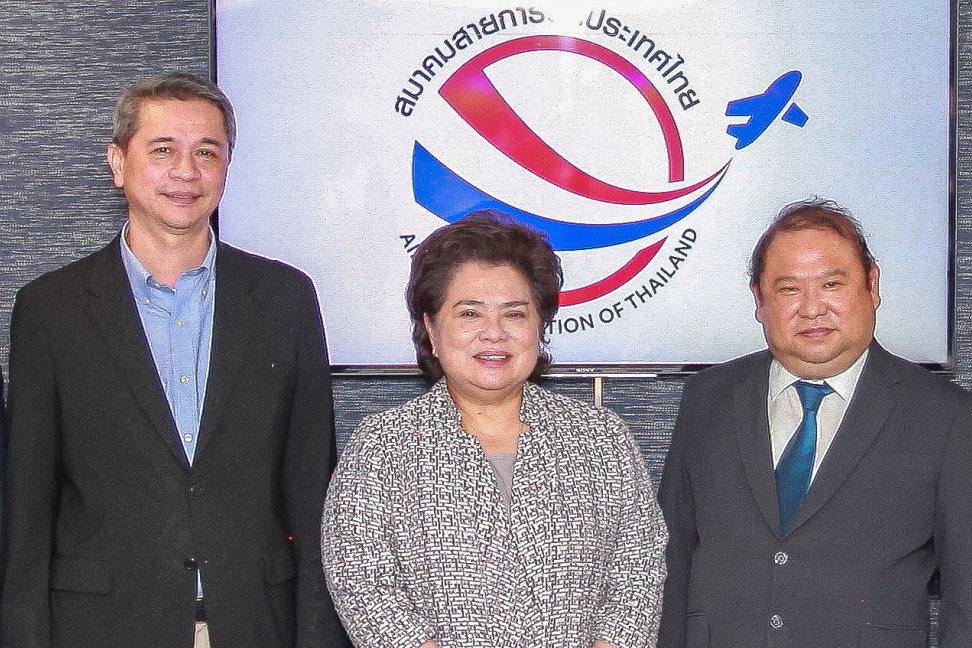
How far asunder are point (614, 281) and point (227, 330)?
1115 millimetres

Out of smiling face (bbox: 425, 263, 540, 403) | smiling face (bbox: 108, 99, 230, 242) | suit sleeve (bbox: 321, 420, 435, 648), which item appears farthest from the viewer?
smiling face (bbox: 108, 99, 230, 242)

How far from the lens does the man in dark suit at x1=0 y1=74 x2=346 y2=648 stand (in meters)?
2.20

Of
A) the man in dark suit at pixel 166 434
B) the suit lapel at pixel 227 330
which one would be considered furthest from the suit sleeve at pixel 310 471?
the suit lapel at pixel 227 330

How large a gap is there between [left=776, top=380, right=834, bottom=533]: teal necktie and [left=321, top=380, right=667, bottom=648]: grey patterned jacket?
0.88 feet

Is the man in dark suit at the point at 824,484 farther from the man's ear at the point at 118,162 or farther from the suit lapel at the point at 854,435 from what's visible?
the man's ear at the point at 118,162

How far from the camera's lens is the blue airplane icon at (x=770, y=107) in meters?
2.97

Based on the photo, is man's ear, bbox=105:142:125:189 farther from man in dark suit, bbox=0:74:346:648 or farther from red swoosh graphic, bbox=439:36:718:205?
red swoosh graphic, bbox=439:36:718:205

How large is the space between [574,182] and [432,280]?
A: 878 millimetres

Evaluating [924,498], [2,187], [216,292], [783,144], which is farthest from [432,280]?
[2,187]

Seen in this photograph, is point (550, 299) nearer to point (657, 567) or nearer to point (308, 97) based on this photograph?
point (657, 567)

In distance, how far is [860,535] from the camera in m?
2.21

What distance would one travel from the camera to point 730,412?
2.40 m

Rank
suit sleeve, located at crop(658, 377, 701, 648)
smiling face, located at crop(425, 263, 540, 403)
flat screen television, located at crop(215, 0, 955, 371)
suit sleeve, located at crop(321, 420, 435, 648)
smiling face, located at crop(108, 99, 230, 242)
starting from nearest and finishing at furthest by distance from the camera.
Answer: suit sleeve, located at crop(321, 420, 435, 648)
smiling face, located at crop(425, 263, 540, 403)
smiling face, located at crop(108, 99, 230, 242)
suit sleeve, located at crop(658, 377, 701, 648)
flat screen television, located at crop(215, 0, 955, 371)

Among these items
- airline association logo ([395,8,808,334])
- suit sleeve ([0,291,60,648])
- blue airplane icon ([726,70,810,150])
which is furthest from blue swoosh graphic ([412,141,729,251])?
suit sleeve ([0,291,60,648])
